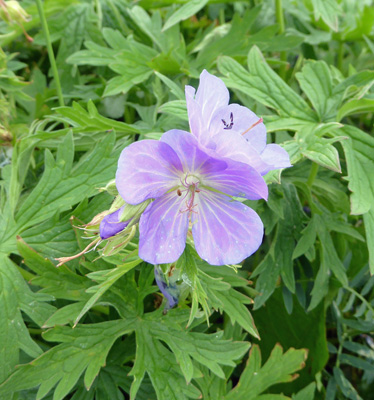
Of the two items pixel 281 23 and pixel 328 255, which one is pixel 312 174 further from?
pixel 281 23

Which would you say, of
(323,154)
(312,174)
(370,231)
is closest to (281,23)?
(312,174)

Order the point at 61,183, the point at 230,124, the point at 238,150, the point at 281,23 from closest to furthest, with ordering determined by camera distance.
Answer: the point at 238,150 < the point at 230,124 < the point at 61,183 < the point at 281,23

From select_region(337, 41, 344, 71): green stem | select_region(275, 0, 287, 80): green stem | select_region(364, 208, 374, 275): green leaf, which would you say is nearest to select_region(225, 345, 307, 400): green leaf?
select_region(364, 208, 374, 275): green leaf

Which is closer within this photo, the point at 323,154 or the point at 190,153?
the point at 190,153

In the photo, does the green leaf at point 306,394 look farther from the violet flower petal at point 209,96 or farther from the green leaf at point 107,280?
the violet flower petal at point 209,96

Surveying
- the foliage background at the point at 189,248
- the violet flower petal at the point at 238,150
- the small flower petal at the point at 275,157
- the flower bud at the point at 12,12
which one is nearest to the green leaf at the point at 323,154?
the foliage background at the point at 189,248

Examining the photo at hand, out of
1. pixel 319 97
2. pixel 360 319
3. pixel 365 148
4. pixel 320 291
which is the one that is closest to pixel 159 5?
pixel 319 97

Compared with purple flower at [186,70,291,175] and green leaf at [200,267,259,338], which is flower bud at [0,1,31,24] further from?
green leaf at [200,267,259,338]
